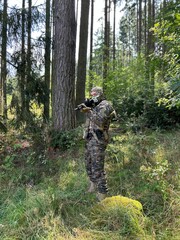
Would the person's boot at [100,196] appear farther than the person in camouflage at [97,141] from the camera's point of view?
No

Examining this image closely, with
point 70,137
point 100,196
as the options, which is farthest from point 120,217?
point 70,137

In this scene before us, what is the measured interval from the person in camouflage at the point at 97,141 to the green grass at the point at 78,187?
10.2 inches

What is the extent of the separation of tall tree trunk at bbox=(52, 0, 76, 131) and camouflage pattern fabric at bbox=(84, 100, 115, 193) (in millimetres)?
2702

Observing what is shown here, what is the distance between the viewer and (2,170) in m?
6.14

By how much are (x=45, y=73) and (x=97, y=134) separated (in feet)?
14.3

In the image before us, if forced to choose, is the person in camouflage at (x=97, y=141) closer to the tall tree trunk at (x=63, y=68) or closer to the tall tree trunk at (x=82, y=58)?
the tall tree trunk at (x=63, y=68)

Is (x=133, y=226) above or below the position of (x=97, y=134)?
below

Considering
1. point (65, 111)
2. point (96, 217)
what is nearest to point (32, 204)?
point (96, 217)

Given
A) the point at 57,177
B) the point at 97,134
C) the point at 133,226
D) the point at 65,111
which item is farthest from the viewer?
the point at 65,111

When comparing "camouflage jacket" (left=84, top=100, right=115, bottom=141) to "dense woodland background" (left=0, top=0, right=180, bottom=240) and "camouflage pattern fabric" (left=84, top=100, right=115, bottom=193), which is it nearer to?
"camouflage pattern fabric" (left=84, top=100, right=115, bottom=193)

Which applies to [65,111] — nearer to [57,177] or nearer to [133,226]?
[57,177]

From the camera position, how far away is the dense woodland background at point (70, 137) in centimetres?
325

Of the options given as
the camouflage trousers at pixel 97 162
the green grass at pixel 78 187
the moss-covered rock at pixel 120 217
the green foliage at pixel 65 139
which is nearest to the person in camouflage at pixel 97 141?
the camouflage trousers at pixel 97 162

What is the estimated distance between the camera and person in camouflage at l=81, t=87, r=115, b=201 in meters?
4.16
